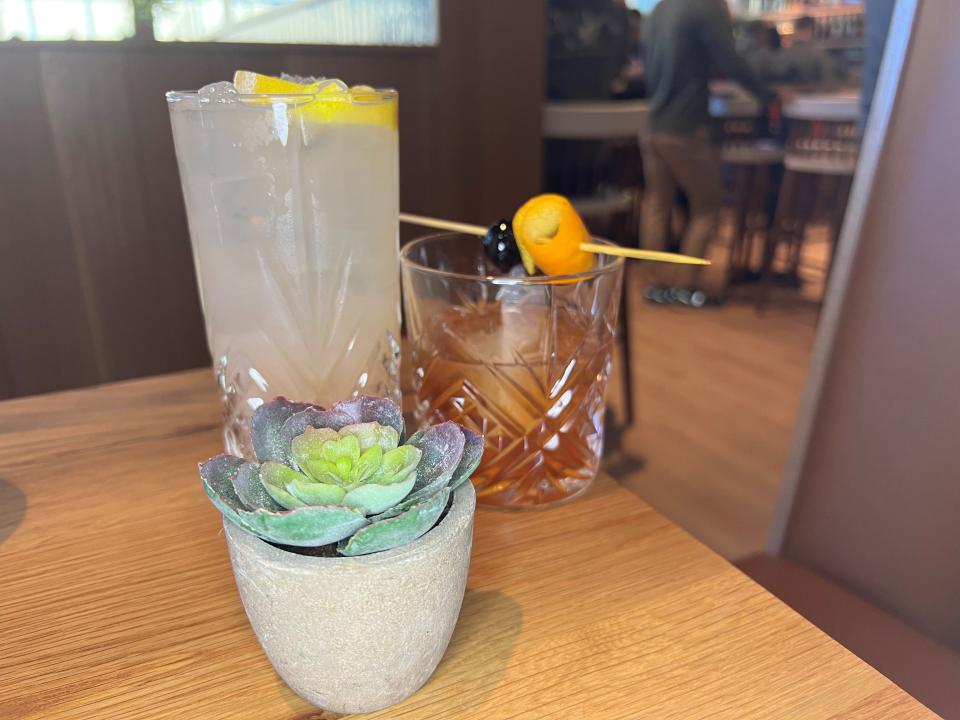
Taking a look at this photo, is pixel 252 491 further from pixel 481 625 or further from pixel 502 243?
pixel 502 243

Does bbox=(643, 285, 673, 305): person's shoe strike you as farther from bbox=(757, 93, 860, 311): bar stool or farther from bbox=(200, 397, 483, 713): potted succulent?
bbox=(200, 397, 483, 713): potted succulent

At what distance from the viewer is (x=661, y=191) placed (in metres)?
3.38

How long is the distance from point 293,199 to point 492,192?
1.51 m

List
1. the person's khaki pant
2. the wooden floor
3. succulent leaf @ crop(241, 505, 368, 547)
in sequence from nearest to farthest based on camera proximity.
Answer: succulent leaf @ crop(241, 505, 368, 547) < the wooden floor < the person's khaki pant

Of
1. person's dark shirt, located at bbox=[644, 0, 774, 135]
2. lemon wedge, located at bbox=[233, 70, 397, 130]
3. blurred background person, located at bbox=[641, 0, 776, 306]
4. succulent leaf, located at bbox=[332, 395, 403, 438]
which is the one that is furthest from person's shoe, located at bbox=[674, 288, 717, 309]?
succulent leaf, located at bbox=[332, 395, 403, 438]

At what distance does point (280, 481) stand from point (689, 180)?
3.19 m

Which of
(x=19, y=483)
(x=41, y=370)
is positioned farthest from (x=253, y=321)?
(x=41, y=370)

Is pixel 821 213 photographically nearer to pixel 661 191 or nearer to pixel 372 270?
pixel 661 191

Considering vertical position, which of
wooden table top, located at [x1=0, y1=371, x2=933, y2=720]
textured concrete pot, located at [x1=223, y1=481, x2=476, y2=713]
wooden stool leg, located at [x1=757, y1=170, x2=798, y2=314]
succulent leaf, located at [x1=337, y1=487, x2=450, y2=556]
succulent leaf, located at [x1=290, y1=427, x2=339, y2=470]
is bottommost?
wooden stool leg, located at [x1=757, y1=170, x2=798, y2=314]

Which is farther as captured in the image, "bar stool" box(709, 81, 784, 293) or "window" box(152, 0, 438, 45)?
"bar stool" box(709, 81, 784, 293)

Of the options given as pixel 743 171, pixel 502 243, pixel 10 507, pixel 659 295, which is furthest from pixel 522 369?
pixel 743 171

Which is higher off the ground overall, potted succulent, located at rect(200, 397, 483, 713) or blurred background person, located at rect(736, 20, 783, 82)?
blurred background person, located at rect(736, 20, 783, 82)

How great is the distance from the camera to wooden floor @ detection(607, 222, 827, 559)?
1.69 metres

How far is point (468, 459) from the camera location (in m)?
0.36
